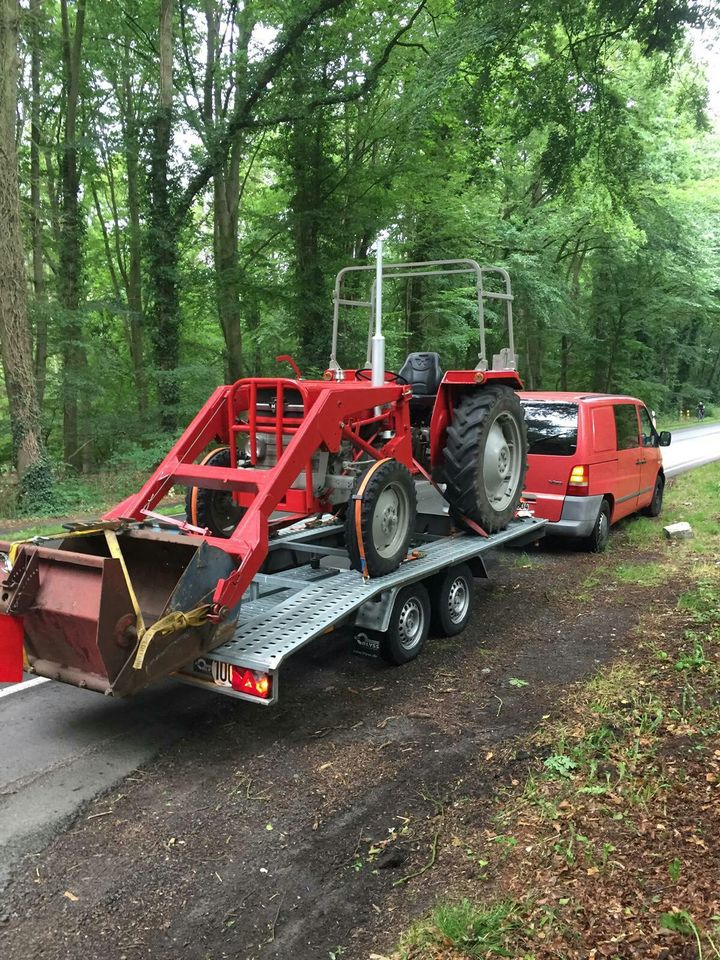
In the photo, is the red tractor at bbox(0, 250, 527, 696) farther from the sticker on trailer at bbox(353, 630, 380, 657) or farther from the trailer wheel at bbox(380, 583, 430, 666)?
the sticker on trailer at bbox(353, 630, 380, 657)

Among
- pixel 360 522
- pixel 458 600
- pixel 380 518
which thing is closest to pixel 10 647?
pixel 360 522

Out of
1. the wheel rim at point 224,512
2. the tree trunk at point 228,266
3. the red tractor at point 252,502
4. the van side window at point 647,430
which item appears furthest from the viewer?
the tree trunk at point 228,266

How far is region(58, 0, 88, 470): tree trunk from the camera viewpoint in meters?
16.2

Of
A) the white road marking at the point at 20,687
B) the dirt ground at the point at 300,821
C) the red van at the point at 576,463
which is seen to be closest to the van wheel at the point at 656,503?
the red van at the point at 576,463

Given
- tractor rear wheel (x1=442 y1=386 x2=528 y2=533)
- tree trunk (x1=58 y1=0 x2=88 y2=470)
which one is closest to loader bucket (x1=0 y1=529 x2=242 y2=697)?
tractor rear wheel (x1=442 y1=386 x2=528 y2=533)

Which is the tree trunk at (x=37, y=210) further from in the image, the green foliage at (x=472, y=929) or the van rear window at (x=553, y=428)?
the green foliage at (x=472, y=929)

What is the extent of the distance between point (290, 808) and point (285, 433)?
281 cm

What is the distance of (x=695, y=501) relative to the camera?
11492 mm

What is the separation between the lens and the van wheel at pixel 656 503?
10461mm

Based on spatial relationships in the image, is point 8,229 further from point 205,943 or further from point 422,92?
point 205,943

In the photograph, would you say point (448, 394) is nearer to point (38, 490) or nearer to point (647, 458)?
point (647, 458)

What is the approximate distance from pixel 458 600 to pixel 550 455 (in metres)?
2.96

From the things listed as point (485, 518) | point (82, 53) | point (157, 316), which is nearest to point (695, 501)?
point (485, 518)

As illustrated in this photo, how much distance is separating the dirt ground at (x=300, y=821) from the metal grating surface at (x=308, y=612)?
57 cm
